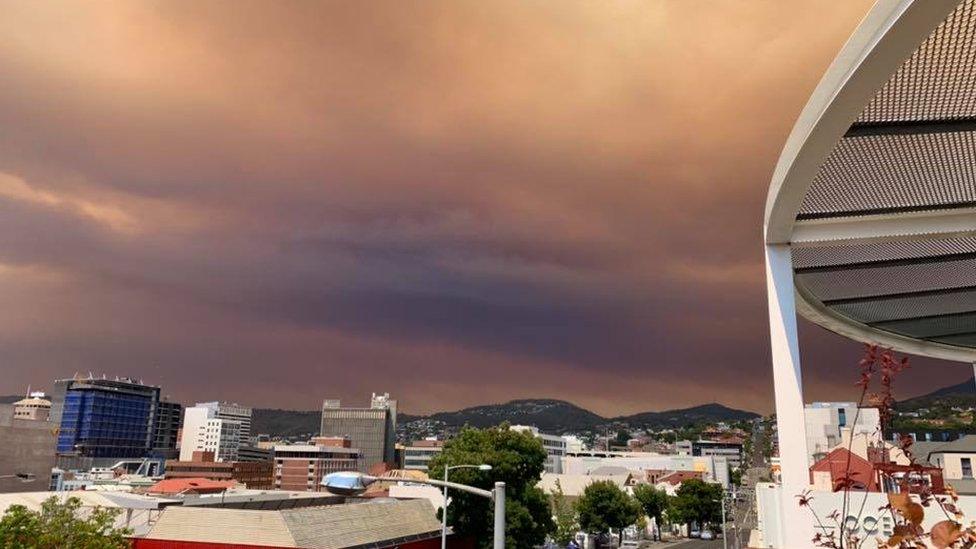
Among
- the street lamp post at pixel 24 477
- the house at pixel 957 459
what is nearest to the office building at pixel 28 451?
the street lamp post at pixel 24 477

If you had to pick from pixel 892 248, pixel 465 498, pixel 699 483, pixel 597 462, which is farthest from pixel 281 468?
pixel 892 248

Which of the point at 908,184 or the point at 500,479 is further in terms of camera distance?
the point at 500,479

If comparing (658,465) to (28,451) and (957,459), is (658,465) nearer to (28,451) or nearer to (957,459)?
(957,459)

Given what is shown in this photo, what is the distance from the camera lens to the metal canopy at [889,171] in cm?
984

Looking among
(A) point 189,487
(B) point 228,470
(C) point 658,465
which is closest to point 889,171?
(A) point 189,487

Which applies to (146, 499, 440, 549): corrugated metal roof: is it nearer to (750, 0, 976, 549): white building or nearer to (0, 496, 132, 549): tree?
(0, 496, 132, 549): tree

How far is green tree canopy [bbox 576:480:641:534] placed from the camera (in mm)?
70750

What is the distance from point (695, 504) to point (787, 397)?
82.1 metres

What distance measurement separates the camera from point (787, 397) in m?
16.1

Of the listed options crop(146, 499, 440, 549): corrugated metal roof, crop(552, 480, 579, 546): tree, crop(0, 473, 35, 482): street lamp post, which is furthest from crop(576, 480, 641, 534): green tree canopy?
crop(0, 473, 35, 482): street lamp post

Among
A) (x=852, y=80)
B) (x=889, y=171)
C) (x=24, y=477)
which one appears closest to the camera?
(x=852, y=80)

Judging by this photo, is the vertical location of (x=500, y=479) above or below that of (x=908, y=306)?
below

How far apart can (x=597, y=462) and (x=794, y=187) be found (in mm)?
139680

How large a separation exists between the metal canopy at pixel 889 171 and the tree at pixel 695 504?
70505 millimetres
